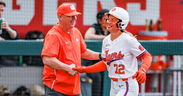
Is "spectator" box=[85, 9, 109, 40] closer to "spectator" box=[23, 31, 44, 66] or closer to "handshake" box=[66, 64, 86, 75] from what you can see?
"spectator" box=[23, 31, 44, 66]

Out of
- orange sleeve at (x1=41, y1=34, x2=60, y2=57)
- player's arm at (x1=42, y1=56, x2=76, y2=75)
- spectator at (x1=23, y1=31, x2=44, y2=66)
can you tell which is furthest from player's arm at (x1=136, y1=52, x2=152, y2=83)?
spectator at (x1=23, y1=31, x2=44, y2=66)

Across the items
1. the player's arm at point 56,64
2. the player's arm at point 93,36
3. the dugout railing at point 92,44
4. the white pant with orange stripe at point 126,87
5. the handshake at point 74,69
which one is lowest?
the white pant with orange stripe at point 126,87

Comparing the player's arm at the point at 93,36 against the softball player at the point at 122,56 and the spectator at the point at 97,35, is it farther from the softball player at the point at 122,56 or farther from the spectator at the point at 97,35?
the softball player at the point at 122,56


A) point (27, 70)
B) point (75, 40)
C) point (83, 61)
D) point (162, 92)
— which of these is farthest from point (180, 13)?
point (75, 40)

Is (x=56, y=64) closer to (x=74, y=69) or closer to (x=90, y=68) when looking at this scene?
(x=74, y=69)

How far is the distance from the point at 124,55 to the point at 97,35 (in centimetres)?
179

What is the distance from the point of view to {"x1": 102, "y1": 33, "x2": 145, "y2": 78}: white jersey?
5.04 meters

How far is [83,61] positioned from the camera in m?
7.35

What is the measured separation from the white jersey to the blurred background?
2198 mm

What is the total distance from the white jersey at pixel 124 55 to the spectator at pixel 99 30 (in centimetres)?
161

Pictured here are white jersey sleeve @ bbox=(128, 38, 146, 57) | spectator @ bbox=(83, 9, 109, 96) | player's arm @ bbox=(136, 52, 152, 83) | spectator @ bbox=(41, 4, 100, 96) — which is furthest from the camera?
spectator @ bbox=(83, 9, 109, 96)

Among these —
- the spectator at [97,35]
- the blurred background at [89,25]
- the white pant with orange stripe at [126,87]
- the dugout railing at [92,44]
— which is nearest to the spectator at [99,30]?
the spectator at [97,35]

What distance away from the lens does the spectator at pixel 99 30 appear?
673 cm

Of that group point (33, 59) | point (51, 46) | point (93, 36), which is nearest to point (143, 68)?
point (51, 46)
